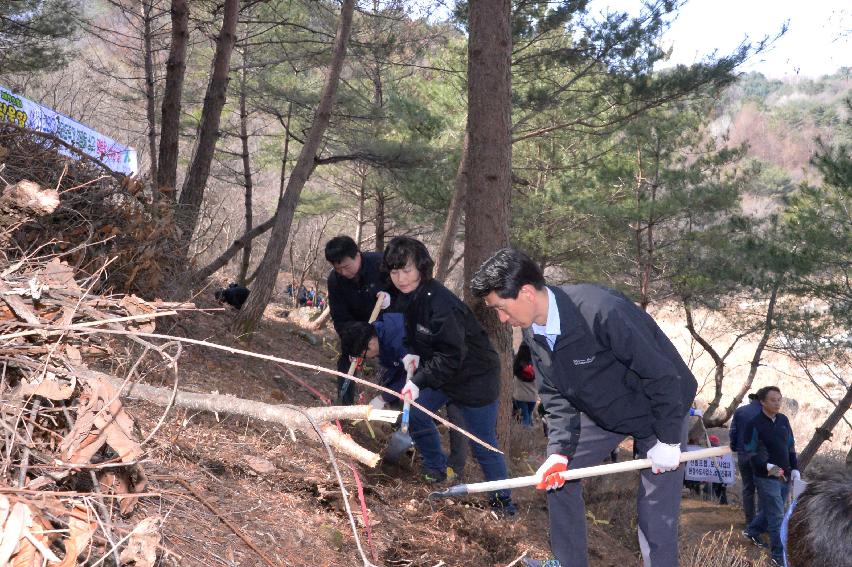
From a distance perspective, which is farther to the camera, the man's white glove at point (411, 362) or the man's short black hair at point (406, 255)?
the man's white glove at point (411, 362)

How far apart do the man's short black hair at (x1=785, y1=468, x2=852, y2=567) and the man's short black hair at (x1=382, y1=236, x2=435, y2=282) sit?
2.96 m

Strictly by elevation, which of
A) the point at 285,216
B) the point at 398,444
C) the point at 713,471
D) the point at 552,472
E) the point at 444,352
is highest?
the point at 285,216

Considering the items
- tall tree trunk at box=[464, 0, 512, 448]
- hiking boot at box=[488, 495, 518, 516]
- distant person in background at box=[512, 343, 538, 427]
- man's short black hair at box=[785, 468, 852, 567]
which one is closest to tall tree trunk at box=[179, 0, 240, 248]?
tall tree trunk at box=[464, 0, 512, 448]

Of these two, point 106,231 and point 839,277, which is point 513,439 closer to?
point 106,231

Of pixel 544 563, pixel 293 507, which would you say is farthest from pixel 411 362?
pixel 544 563

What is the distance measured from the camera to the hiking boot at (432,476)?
520 cm

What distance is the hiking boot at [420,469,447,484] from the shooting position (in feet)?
17.0

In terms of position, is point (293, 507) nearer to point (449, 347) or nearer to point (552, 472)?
point (449, 347)

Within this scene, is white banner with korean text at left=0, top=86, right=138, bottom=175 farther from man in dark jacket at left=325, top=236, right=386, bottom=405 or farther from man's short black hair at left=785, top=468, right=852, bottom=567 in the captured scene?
man's short black hair at left=785, top=468, right=852, bottom=567

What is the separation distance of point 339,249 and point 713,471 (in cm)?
789

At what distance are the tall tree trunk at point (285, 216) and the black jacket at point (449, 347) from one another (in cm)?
393

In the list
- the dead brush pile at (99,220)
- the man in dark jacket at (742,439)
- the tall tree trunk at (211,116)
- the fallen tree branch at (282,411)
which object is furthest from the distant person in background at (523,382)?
the fallen tree branch at (282,411)

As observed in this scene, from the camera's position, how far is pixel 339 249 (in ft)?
17.7

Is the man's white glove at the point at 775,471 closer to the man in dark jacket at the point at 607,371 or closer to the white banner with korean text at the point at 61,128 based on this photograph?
the man in dark jacket at the point at 607,371
